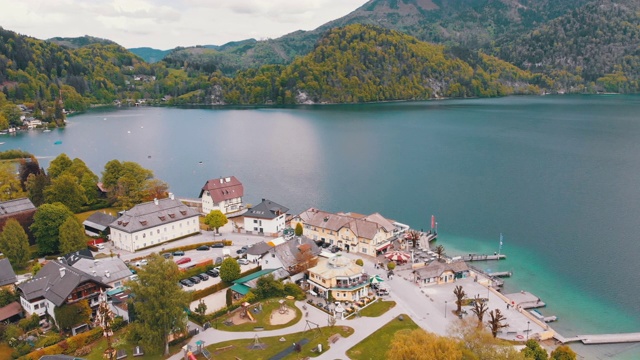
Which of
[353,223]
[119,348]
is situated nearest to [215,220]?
[353,223]

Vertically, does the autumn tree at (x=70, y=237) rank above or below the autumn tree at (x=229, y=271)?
above

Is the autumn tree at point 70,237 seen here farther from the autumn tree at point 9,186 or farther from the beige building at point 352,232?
the beige building at point 352,232

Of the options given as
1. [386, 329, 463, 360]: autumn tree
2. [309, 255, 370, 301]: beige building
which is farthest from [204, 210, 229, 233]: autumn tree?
[386, 329, 463, 360]: autumn tree

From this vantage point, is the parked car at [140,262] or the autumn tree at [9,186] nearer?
the parked car at [140,262]

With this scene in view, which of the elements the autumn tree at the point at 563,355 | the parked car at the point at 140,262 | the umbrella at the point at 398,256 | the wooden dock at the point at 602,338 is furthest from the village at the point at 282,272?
the autumn tree at the point at 563,355

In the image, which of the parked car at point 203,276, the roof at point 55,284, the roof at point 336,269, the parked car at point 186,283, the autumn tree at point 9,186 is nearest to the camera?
the roof at point 55,284

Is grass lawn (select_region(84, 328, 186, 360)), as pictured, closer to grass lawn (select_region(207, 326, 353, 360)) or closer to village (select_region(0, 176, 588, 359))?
village (select_region(0, 176, 588, 359))

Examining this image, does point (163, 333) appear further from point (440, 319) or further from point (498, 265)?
point (498, 265)
